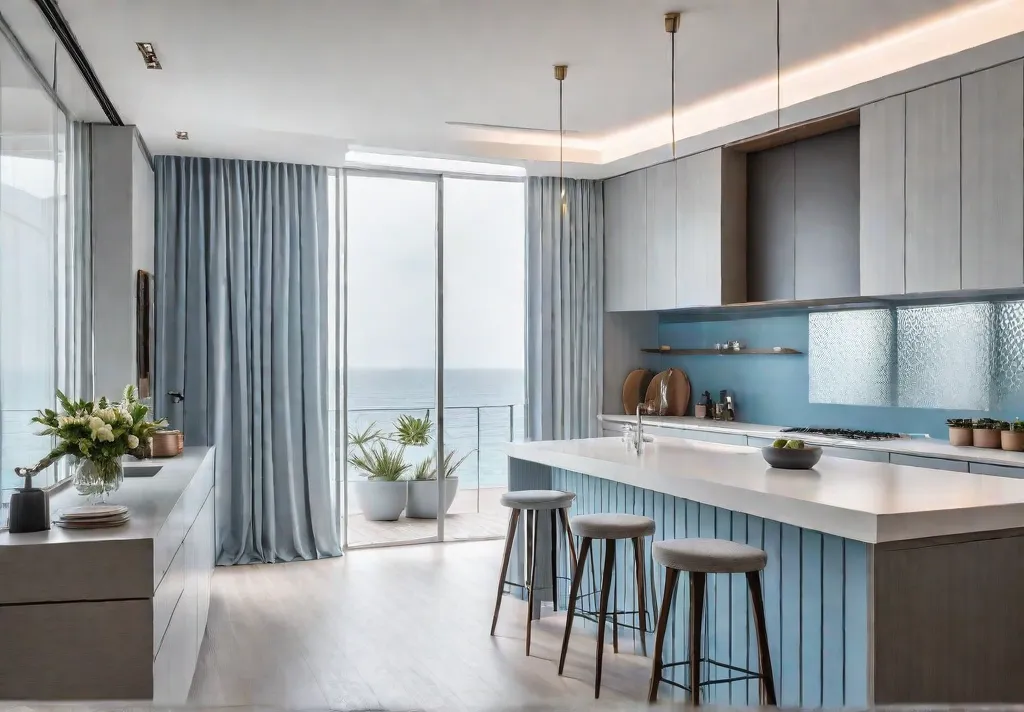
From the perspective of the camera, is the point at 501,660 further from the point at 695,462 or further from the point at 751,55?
the point at 751,55

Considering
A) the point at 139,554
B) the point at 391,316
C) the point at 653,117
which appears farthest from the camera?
the point at 391,316

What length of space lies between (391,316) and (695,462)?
465 centimetres

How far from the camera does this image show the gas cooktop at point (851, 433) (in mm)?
4723

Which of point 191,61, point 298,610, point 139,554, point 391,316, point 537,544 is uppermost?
point 191,61

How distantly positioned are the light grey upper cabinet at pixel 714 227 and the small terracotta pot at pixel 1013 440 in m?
1.97

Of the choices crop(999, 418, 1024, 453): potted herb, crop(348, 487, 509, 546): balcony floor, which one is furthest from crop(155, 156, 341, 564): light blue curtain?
crop(999, 418, 1024, 453): potted herb

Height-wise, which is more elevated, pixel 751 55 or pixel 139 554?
pixel 751 55

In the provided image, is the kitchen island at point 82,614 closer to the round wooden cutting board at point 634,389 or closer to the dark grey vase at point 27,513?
the dark grey vase at point 27,513

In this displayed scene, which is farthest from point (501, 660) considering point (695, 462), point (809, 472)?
point (809, 472)

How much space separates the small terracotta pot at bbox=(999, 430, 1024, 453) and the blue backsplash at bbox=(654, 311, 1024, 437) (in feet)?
1.80

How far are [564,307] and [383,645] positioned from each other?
3291 mm

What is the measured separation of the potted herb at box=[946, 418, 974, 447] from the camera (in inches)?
169

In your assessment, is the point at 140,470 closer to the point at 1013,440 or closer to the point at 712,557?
the point at 712,557

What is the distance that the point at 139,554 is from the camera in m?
2.41
